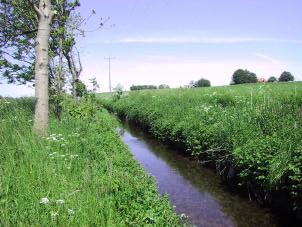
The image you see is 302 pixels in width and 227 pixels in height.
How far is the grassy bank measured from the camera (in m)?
5.03

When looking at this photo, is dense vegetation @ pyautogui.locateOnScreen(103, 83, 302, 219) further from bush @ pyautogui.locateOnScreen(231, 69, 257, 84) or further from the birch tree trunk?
bush @ pyautogui.locateOnScreen(231, 69, 257, 84)

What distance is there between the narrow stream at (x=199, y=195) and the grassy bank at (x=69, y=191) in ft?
5.79

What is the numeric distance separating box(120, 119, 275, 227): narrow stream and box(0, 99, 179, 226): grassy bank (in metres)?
1.76

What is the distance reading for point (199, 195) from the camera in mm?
10086

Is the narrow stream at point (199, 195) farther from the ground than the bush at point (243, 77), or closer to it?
closer to it

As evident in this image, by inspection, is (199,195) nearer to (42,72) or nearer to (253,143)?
(253,143)

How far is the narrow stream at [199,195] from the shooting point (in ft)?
27.4

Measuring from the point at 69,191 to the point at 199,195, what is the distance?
16.2ft

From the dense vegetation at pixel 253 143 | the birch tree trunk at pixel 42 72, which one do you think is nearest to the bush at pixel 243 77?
the dense vegetation at pixel 253 143

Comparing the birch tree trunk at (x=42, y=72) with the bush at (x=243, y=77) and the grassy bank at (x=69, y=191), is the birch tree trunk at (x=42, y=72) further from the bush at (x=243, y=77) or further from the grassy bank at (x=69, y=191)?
the bush at (x=243, y=77)

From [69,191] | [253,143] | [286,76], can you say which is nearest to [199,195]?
[253,143]

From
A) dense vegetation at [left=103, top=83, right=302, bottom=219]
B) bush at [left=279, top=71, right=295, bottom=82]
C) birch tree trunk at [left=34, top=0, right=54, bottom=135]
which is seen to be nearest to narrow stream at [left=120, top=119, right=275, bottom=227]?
dense vegetation at [left=103, top=83, right=302, bottom=219]

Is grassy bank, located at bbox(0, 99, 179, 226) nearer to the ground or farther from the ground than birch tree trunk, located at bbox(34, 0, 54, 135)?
nearer to the ground

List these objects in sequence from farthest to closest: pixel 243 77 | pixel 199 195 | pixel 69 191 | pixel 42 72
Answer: pixel 243 77 < pixel 42 72 < pixel 199 195 < pixel 69 191
